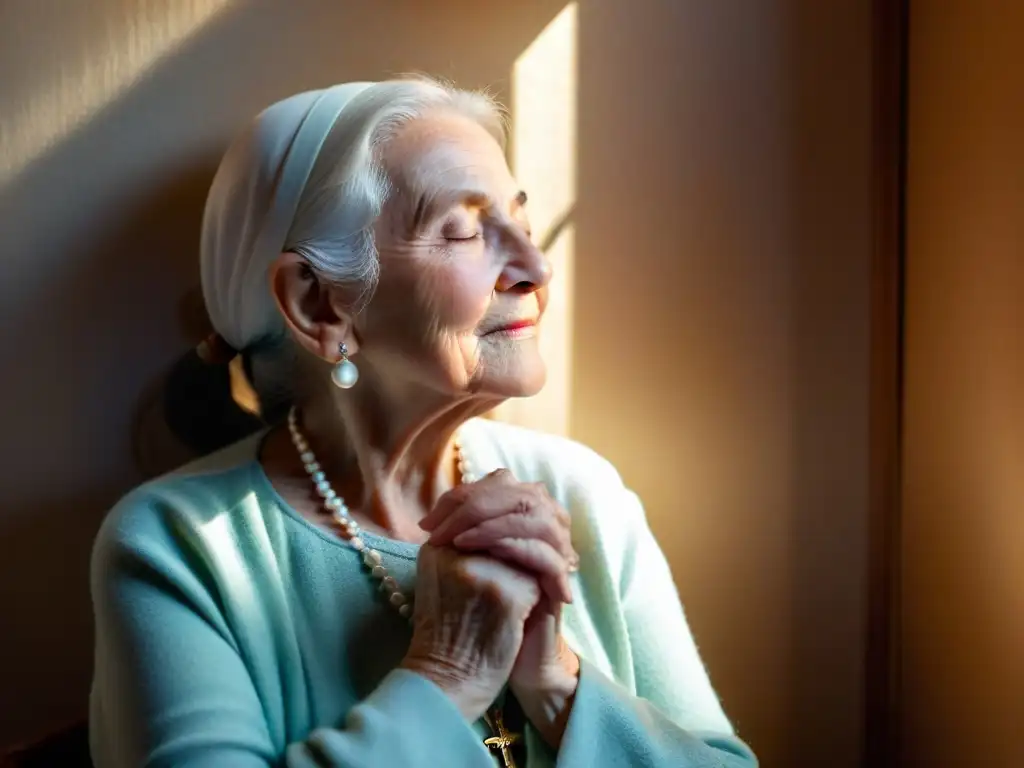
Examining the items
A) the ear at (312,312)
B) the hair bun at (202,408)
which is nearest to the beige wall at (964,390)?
the ear at (312,312)

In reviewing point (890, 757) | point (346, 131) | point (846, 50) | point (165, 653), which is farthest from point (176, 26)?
point (890, 757)

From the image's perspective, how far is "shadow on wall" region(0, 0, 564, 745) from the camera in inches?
52.3

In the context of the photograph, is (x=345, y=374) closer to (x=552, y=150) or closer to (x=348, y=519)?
(x=348, y=519)

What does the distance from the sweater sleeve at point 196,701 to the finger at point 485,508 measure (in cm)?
16

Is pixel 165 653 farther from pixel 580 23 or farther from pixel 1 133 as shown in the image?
pixel 580 23

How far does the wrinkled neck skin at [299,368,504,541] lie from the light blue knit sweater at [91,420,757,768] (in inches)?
2.1

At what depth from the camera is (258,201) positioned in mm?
1153

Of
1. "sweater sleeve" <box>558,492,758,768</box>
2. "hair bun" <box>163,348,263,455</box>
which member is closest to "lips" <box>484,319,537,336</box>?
"sweater sleeve" <box>558,492,758,768</box>

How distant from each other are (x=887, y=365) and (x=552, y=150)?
0.63m

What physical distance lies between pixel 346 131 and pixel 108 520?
53 cm

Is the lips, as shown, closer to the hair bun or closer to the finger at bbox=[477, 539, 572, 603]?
the finger at bbox=[477, 539, 572, 603]

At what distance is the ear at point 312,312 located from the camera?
1149 millimetres

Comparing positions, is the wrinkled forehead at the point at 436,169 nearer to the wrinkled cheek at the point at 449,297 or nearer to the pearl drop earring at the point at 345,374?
the wrinkled cheek at the point at 449,297

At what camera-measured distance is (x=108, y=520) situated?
115 cm
